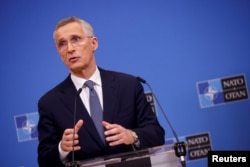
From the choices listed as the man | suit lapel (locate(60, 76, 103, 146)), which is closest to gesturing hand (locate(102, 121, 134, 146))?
the man

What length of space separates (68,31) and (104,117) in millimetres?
440

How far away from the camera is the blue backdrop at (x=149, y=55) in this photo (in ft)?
8.14

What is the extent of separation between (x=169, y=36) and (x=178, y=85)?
13.7 inches

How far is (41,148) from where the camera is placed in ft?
5.13

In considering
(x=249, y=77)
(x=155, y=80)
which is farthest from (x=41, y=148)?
(x=249, y=77)

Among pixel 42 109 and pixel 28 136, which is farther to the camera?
pixel 28 136

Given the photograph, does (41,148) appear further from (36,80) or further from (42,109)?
(36,80)

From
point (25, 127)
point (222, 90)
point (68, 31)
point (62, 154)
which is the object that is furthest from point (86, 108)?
point (222, 90)

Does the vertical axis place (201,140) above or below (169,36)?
below

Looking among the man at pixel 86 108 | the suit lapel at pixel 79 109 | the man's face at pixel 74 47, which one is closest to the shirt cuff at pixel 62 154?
the man at pixel 86 108

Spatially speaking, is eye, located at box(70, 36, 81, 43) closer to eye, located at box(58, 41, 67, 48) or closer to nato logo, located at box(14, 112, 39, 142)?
eye, located at box(58, 41, 67, 48)

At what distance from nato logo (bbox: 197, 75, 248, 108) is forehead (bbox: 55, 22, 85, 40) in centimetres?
114

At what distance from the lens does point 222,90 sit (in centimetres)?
262

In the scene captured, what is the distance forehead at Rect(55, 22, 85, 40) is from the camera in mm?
1723
